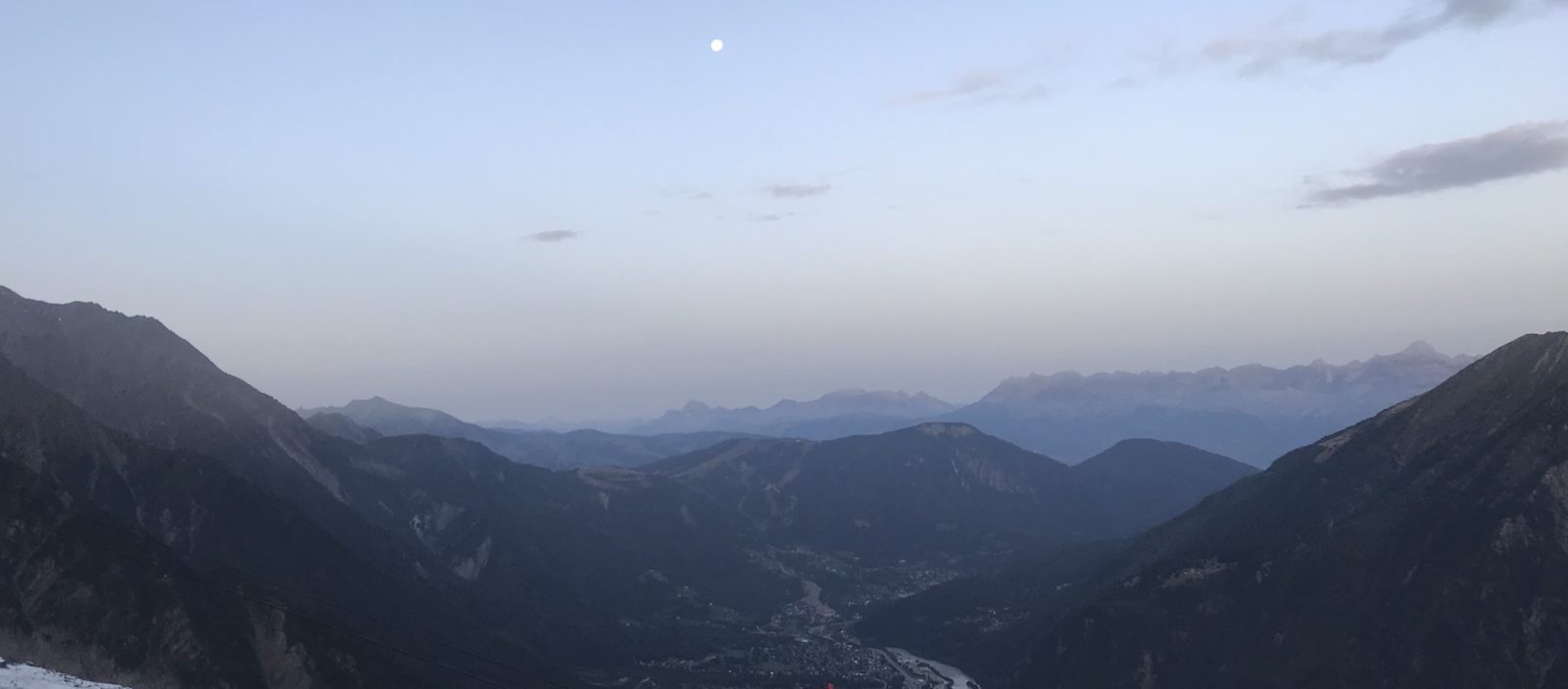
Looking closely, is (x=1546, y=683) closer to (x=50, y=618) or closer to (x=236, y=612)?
(x=236, y=612)

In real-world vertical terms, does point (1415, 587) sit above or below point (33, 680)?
below

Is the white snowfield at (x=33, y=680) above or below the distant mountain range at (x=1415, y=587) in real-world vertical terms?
above

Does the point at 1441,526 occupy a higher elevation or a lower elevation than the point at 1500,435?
lower

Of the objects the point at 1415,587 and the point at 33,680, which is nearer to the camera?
the point at 33,680

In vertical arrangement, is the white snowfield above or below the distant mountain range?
above

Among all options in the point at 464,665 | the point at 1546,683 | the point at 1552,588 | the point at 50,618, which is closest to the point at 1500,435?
the point at 1552,588

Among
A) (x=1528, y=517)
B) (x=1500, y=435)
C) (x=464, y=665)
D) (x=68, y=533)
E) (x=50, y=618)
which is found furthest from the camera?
(x=464, y=665)

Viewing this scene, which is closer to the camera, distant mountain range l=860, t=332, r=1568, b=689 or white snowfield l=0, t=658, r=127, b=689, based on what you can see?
white snowfield l=0, t=658, r=127, b=689

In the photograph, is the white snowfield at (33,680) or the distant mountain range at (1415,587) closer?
the white snowfield at (33,680)
